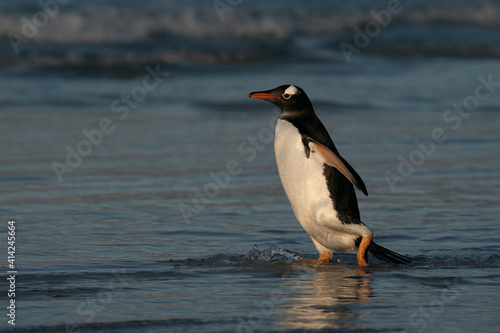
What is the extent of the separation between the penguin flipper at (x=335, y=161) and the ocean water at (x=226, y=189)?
0.53 metres

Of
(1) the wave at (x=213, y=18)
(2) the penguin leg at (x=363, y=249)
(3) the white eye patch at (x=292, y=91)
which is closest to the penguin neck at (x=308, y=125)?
(3) the white eye patch at (x=292, y=91)

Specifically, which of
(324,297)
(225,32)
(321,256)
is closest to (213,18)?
(225,32)

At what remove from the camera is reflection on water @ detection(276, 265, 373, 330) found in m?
3.98

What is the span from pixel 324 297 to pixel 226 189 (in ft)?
9.45

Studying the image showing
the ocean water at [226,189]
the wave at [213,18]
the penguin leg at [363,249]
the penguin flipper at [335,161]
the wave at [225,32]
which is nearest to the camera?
the ocean water at [226,189]

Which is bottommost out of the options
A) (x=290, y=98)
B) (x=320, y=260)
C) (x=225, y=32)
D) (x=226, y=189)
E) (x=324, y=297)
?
(x=324, y=297)

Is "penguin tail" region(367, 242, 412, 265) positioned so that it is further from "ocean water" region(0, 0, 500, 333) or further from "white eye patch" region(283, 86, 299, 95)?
"white eye patch" region(283, 86, 299, 95)

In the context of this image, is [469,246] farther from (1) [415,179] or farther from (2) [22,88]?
(2) [22,88]

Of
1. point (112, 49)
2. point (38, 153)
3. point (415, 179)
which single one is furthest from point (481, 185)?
point (112, 49)

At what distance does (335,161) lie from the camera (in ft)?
16.3

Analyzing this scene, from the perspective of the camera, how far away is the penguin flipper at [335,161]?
490 cm

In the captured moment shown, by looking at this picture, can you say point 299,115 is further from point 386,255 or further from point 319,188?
point 386,255

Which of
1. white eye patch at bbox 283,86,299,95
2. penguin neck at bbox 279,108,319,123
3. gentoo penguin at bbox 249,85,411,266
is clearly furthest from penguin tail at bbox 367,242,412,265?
white eye patch at bbox 283,86,299,95

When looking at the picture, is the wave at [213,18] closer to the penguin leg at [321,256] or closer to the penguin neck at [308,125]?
the penguin neck at [308,125]
